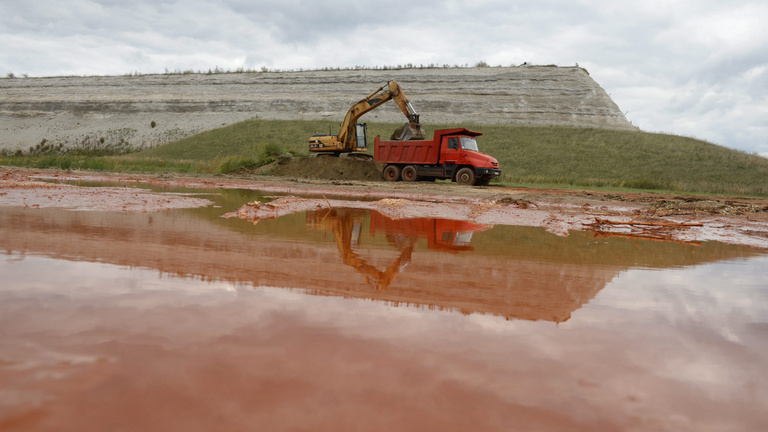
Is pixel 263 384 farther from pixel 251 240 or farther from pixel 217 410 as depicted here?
pixel 251 240

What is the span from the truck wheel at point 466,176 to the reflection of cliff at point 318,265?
17517 mm

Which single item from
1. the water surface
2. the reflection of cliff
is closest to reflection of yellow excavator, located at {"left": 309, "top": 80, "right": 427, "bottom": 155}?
the reflection of cliff

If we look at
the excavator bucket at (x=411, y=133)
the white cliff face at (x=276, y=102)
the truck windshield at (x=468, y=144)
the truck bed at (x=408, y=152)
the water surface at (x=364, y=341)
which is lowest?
the water surface at (x=364, y=341)

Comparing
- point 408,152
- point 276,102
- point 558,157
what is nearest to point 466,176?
point 408,152

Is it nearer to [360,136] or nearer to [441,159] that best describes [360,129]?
[360,136]

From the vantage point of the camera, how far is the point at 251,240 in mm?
4836

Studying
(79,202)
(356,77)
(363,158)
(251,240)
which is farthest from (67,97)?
(251,240)

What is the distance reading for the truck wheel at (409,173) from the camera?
24688mm

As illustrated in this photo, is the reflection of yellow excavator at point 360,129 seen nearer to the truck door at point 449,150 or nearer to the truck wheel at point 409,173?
the truck wheel at point 409,173

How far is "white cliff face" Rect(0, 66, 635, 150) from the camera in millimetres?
52562

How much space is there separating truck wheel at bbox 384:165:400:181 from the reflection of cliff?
20.0 metres

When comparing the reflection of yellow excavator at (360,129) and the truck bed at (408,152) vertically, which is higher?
the reflection of yellow excavator at (360,129)

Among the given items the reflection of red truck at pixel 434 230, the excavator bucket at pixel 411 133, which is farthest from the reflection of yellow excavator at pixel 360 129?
the reflection of red truck at pixel 434 230

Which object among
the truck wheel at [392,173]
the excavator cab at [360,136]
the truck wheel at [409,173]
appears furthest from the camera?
the excavator cab at [360,136]
